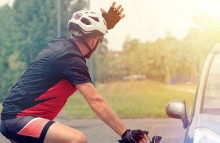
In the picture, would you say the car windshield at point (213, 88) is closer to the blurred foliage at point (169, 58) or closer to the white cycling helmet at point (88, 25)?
the white cycling helmet at point (88, 25)

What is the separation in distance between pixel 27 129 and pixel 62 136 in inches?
9.4

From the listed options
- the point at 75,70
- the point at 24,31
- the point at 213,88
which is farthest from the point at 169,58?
the point at 75,70

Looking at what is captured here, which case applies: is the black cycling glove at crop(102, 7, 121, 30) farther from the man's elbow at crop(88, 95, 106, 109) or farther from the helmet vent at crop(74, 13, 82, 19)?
the man's elbow at crop(88, 95, 106, 109)

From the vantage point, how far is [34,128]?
3.47 metres

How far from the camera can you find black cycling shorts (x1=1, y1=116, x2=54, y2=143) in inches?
136

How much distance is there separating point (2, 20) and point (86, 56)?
36.0 meters

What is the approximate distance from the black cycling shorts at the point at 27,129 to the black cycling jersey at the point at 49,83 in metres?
0.07

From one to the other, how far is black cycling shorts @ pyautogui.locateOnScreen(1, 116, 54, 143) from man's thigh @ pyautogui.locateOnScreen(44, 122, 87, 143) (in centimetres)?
3

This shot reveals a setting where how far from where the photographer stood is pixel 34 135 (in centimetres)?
346

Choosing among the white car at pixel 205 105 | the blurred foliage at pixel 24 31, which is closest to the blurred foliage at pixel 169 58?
the blurred foliage at pixel 24 31

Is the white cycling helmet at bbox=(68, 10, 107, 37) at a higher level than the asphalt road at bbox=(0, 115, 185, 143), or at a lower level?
higher

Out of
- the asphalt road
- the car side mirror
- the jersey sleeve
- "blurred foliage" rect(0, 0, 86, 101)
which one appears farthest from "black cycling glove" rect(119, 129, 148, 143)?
"blurred foliage" rect(0, 0, 86, 101)

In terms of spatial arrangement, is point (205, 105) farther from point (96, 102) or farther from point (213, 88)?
point (96, 102)

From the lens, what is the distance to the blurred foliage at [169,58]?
54.2 m
